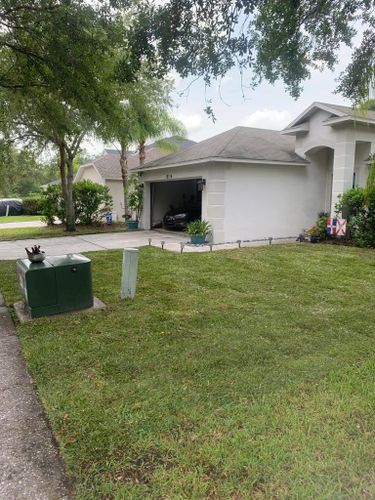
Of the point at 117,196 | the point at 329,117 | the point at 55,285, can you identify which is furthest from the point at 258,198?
the point at 117,196

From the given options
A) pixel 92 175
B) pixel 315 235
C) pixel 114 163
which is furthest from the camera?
pixel 92 175

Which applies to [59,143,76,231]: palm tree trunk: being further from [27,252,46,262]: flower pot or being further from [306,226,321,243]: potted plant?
[27,252,46,262]: flower pot

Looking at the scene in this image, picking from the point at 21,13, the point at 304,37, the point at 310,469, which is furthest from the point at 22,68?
the point at 310,469

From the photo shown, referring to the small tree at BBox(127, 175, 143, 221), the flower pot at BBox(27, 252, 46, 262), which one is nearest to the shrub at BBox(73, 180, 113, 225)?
the small tree at BBox(127, 175, 143, 221)

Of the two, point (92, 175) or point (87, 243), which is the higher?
point (92, 175)

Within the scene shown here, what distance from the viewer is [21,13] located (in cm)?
→ 680

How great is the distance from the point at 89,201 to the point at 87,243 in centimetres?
553

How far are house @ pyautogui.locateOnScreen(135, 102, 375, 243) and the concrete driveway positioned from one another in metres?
2.01

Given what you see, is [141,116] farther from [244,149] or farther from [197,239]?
[197,239]

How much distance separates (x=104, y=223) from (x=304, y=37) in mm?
15614

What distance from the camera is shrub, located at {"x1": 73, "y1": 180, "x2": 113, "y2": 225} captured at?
17.7 meters

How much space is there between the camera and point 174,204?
18891 mm

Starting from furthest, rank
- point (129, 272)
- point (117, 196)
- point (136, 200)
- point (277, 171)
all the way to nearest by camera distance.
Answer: point (117, 196)
point (136, 200)
point (277, 171)
point (129, 272)

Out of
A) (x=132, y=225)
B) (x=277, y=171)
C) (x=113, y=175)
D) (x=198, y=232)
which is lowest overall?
(x=132, y=225)
